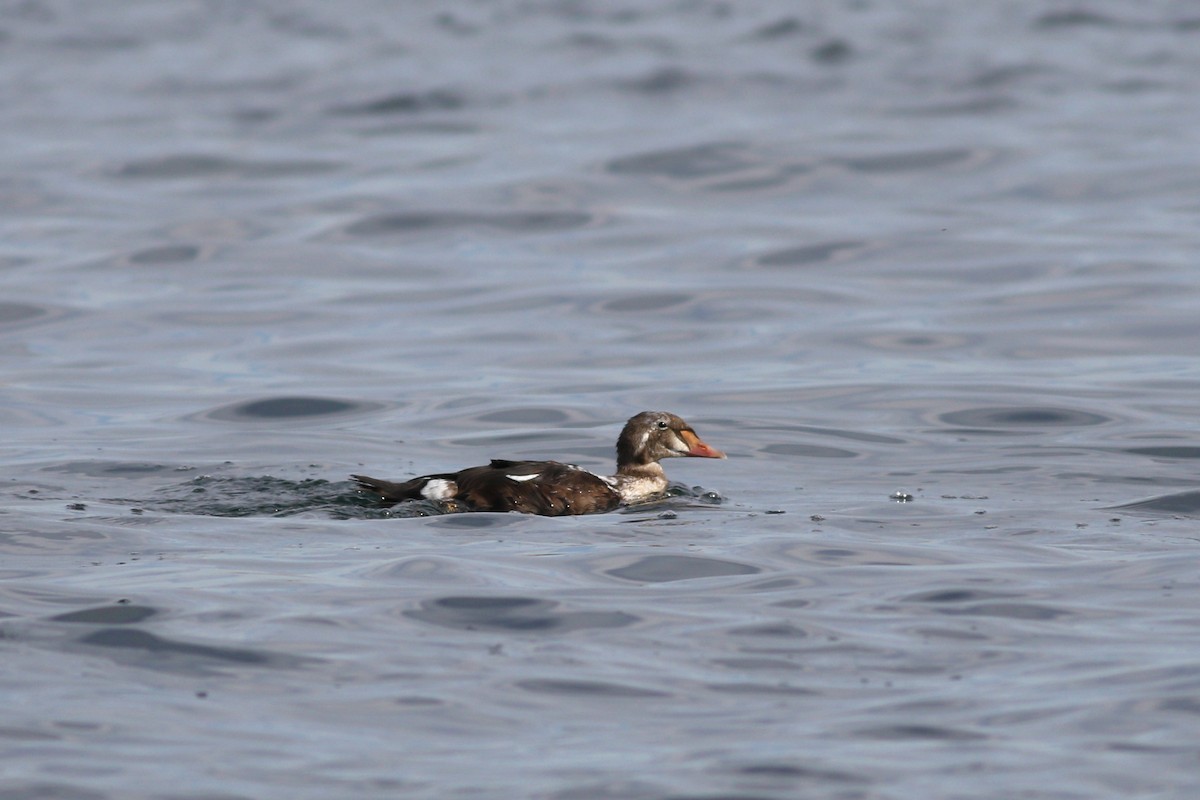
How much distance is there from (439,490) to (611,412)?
430 centimetres

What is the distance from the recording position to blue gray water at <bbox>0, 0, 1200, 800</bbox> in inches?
303

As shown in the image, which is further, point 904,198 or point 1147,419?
point 904,198

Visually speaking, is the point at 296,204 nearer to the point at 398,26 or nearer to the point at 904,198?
the point at 904,198

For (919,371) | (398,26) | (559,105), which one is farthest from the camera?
(398,26)

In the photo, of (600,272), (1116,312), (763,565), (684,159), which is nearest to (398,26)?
(684,159)

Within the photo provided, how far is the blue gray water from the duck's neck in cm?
24

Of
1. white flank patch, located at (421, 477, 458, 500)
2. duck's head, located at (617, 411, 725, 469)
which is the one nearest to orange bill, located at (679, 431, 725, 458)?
duck's head, located at (617, 411, 725, 469)

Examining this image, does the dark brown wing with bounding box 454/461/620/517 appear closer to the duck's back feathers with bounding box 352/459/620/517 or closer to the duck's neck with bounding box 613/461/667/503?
the duck's back feathers with bounding box 352/459/620/517

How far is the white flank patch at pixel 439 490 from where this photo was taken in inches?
A: 458

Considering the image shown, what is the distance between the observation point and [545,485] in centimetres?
1173

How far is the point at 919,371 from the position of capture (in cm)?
1712

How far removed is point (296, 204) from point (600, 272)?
592 centimetres

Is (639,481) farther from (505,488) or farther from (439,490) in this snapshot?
(439,490)

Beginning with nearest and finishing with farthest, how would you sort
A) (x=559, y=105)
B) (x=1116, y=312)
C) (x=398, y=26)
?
(x=1116, y=312)
(x=559, y=105)
(x=398, y=26)
